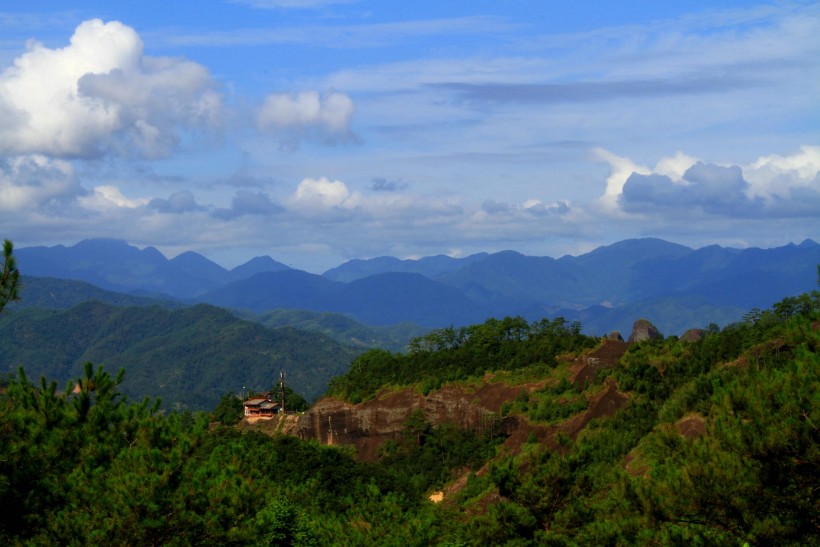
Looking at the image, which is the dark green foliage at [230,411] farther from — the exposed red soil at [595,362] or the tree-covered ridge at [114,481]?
the tree-covered ridge at [114,481]

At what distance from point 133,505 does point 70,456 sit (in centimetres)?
457

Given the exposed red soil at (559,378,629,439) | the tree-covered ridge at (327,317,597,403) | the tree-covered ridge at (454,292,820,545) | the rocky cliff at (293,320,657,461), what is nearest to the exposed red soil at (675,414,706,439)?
the exposed red soil at (559,378,629,439)

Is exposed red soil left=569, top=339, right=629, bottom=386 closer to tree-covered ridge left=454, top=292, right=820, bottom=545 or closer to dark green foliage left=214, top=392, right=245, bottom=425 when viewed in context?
tree-covered ridge left=454, top=292, right=820, bottom=545

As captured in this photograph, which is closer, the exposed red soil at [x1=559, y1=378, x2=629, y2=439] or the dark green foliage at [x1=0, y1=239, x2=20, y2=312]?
the dark green foliage at [x1=0, y1=239, x2=20, y2=312]

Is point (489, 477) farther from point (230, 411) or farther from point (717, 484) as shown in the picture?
point (230, 411)

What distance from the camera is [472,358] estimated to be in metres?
95.9

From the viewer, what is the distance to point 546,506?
→ 33.7 meters

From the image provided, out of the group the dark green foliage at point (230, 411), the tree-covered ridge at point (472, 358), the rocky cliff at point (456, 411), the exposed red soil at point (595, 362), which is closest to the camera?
the rocky cliff at point (456, 411)

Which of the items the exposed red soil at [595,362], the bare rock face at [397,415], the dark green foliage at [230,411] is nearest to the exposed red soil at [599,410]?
the exposed red soil at [595,362]

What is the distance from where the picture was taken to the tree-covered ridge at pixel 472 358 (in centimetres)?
9156

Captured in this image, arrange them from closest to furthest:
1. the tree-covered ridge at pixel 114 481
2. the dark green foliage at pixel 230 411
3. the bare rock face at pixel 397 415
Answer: the tree-covered ridge at pixel 114 481
the bare rock face at pixel 397 415
the dark green foliage at pixel 230 411

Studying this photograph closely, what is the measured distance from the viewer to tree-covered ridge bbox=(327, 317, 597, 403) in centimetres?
9156

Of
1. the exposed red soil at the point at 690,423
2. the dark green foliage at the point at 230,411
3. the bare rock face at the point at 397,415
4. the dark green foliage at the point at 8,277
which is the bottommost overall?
the dark green foliage at the point at 230,411

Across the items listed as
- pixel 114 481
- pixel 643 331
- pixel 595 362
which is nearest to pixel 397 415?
pixel 595 362
